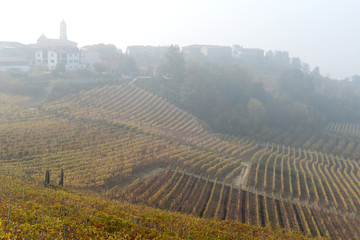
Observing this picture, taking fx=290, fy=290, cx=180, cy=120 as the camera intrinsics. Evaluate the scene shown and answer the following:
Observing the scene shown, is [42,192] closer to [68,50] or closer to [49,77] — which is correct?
[49,77]

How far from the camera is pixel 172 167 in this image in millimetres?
22375

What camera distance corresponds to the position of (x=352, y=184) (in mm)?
24688

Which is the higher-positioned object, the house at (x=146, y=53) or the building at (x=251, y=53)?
the building at (x=251, y=53)

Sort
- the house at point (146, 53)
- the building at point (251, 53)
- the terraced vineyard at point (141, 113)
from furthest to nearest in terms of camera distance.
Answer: the building at point (251, 53) → the house at point (146, 53) → the terraced vineyard at point (141, 113)

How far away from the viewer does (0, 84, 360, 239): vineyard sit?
56.9ft

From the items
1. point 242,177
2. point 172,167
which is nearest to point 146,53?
point 172,167

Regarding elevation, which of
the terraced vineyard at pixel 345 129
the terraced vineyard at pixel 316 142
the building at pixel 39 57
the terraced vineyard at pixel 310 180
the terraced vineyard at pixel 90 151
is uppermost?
the building at pixel 39 57

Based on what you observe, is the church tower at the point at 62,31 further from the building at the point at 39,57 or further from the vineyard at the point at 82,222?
the vineyard at the point at 82,222

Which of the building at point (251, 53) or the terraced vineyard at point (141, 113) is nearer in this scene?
the terraced vineyard at point (141, 113)

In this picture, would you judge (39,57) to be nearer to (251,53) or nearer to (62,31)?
(62,31)

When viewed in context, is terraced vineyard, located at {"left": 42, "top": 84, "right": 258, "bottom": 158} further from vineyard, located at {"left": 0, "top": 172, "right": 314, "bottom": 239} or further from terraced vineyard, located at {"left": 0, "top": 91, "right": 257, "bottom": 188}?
vineyard, located at {"left": 0, "top": 172, "right": 314, "bottom": 239}

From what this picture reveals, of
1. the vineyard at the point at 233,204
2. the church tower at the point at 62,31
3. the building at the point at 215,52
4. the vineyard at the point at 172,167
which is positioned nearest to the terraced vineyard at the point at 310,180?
the vineyard at the point at 172,167

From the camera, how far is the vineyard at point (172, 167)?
17.3 m

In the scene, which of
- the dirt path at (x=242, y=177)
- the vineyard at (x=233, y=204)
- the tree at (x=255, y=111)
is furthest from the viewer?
the tree at (x=255, y=111)
